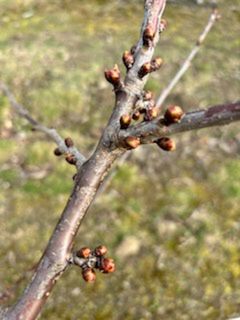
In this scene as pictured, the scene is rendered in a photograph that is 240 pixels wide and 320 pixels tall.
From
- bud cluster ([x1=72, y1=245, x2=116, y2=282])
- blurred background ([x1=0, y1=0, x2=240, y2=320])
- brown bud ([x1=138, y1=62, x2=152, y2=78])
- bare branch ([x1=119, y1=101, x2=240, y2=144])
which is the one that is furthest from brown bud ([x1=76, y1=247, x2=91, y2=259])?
blurred background ([x1=0, y1=0, x2=240, y2=320])

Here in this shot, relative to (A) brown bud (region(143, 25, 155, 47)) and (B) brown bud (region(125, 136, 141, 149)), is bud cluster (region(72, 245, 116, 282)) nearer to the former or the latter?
(B) brown bud (region(125, 136, 141, 149))

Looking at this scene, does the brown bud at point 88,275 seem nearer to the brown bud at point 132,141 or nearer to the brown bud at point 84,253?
the brown bud at point 84,253

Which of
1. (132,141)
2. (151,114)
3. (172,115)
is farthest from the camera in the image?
(151,114)

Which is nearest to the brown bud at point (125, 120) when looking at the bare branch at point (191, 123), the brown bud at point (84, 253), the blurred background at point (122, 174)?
the bare branch at point (191, 123)

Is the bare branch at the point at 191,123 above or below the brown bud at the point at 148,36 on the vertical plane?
below

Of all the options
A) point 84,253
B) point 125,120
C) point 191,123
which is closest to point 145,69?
point 125,120

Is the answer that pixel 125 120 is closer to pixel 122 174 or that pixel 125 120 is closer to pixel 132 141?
pixel 132 141
